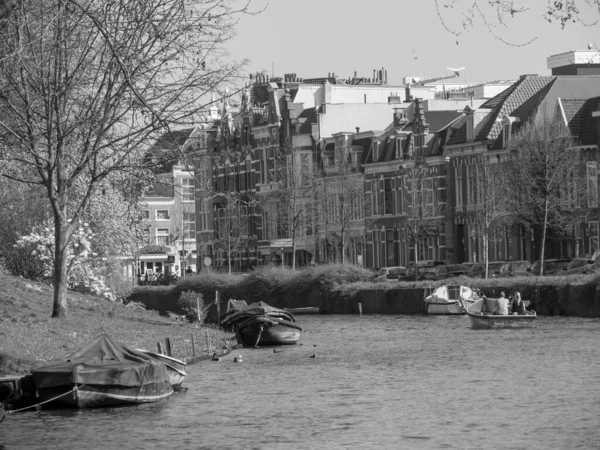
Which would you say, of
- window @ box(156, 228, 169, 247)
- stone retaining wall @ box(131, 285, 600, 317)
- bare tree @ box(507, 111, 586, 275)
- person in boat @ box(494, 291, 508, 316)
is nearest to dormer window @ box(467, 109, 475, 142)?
bare tree @ box(507, 111, 586, 275)

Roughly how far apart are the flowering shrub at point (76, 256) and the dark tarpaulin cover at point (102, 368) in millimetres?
25696

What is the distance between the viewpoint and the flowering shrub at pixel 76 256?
6088cm

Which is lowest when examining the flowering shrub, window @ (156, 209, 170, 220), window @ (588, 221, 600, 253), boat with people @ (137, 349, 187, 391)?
boat with people @ (137, 349, 187, 391)

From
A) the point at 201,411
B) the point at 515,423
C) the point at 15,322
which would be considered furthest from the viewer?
the point at 15,322

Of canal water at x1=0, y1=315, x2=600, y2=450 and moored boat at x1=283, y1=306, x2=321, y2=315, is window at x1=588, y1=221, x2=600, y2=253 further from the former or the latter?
canal water at x1=0, y1=315, x2=600, y2=450

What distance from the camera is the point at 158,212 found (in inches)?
6225

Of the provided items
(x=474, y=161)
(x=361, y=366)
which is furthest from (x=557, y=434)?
(x=474, y=161)

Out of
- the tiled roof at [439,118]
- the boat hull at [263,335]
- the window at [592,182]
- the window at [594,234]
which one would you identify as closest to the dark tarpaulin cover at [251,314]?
the boat hull at [263,335]

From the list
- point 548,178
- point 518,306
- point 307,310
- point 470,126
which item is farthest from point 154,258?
point 518,306

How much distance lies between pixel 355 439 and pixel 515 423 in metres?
4.14

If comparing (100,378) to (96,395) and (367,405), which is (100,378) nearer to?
(96,395)

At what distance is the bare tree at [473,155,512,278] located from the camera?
93.1 metres

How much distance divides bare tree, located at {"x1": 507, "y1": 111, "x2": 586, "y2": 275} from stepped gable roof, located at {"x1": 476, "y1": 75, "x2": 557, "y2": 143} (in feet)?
30.1

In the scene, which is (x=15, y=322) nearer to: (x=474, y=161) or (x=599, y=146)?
(x=599, y=146)
